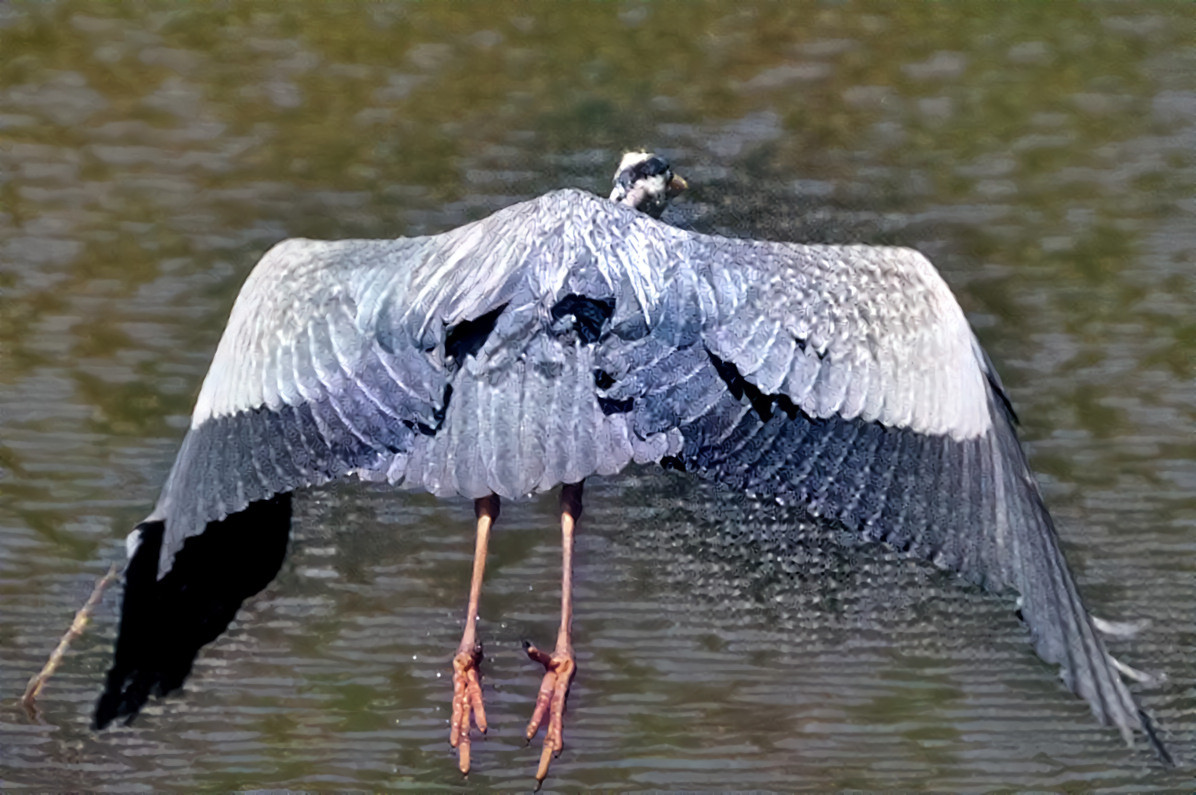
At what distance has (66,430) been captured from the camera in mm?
1266

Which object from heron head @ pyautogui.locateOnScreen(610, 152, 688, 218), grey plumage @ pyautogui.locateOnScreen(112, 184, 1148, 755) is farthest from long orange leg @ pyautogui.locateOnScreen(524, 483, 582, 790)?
heron head @ pyautogui.locateOnScreen(610, 152, 688, 218)

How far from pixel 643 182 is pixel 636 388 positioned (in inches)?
10.4

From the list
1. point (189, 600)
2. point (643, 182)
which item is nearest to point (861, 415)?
point (643, 182)

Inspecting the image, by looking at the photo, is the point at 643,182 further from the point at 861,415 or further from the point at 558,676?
the point at 558,676

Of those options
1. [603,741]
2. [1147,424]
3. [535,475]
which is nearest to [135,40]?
[535,475]

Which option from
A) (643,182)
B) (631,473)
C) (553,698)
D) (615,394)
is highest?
(643,182)

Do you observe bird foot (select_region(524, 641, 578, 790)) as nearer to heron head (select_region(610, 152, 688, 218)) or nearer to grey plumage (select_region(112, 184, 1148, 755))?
grey plumage (select_region(112, 184, 1148, 755))

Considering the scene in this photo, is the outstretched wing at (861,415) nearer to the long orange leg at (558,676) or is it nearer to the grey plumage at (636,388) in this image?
the grey plumage at (636,388)

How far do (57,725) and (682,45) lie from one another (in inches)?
33.1

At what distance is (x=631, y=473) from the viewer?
1251 mm

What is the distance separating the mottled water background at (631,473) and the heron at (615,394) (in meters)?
0.14

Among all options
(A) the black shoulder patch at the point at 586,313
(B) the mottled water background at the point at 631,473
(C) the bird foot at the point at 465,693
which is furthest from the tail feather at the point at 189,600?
(A) the black shoulder patch at the point at 586,313

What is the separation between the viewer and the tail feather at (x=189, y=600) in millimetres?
1204

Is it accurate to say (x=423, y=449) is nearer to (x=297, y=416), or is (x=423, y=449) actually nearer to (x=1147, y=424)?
(x=297, y=416)
